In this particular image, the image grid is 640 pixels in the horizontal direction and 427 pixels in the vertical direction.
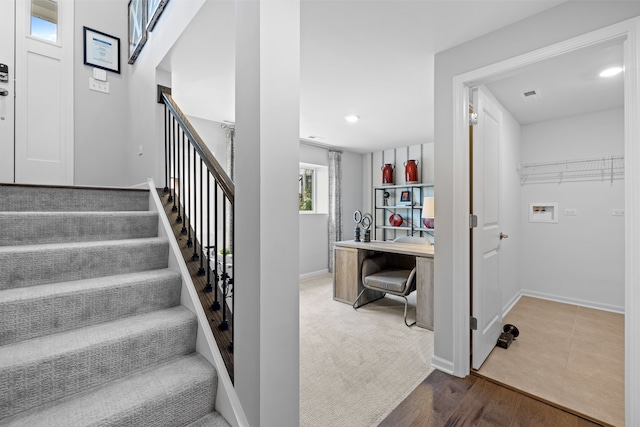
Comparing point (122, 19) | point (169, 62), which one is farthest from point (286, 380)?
point (122, 19)

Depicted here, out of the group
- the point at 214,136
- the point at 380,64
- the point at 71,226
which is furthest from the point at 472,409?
the point at 214,136

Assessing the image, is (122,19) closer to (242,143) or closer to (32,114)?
(32,114)

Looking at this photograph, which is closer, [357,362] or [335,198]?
[357,362]

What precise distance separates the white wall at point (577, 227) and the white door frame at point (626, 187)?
8.47 feet

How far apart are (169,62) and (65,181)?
169 cm

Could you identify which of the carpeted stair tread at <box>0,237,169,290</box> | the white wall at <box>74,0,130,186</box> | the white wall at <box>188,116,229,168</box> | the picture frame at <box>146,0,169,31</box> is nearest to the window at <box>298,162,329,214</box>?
the white wall at <box>188,116,229,168</box>

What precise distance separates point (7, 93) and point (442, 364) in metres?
4.28

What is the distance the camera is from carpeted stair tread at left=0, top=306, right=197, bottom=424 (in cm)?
105

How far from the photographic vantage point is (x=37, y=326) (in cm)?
127

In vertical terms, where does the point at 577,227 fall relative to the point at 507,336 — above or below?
above

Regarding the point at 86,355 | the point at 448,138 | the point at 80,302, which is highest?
the point at 448,138

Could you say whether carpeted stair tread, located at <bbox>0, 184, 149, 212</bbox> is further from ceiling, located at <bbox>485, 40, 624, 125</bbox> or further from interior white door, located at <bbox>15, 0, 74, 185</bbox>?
ceiling, located at <bbox>485, 40, 624, 125</bbox>

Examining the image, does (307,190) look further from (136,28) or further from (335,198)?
(136,28)

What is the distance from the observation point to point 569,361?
2271 mm
